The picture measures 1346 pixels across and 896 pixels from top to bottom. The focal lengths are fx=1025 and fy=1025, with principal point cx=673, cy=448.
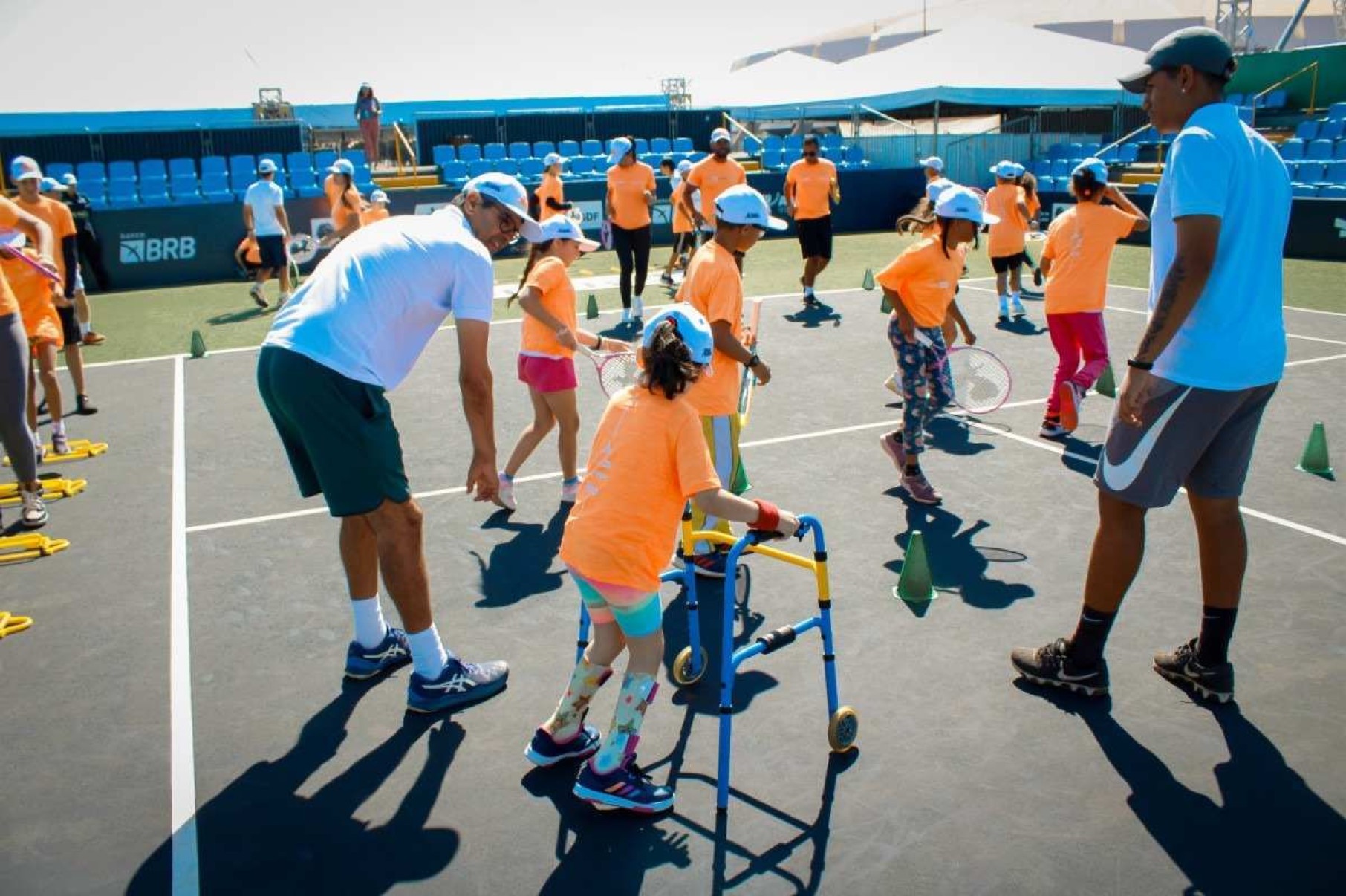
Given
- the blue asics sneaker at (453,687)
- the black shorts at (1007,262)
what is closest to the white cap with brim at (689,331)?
the blue asics sneaker at (453,687)

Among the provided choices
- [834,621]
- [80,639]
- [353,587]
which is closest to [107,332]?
[80,639]

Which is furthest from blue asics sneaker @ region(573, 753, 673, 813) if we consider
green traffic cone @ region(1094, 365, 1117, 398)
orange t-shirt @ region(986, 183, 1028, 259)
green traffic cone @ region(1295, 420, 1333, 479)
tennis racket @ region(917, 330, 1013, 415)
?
orange t-shirt @ region(986, 183, 1028, 259)

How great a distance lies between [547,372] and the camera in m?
6.98

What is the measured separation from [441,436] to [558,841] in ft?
18.9

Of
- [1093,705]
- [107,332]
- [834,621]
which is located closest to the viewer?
[1093,705]

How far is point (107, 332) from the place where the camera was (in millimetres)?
14828

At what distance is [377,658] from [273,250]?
12.8 m

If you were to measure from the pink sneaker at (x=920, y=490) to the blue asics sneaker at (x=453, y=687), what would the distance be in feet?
11.2

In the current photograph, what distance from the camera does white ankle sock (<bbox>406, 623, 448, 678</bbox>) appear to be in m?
4.60

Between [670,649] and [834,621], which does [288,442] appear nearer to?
[670,649]

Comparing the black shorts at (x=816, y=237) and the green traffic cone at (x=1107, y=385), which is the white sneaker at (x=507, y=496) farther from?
the black shorts at (x=816, y=237)

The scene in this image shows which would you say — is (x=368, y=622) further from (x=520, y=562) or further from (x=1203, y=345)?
(x=1203, y=345)

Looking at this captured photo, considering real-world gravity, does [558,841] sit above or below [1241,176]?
below

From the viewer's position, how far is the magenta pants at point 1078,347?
8.48 metres
